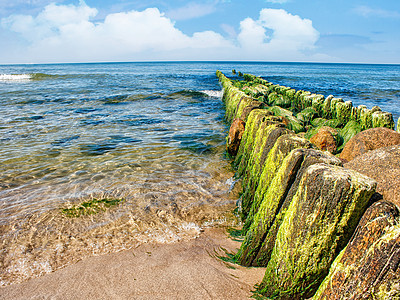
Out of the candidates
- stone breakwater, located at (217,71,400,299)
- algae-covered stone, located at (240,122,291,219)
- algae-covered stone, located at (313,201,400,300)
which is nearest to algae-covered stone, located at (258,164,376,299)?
stone breakwater, located at (217,71,400,299)

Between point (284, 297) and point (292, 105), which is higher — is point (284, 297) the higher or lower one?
the lower one

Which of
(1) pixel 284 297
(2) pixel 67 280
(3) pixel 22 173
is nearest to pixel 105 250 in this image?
(2) pixel 67 280

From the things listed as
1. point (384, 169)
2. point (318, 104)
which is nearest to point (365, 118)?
point (318, 104)

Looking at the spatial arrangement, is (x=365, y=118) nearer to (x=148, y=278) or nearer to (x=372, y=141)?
(x=372, y=141)

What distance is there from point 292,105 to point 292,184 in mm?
9845

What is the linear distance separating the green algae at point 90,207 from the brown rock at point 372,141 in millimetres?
3939

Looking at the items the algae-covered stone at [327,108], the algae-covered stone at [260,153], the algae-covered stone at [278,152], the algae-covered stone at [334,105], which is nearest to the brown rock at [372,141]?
the algae-covered stone at [260,153]

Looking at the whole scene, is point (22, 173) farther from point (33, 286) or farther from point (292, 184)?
point (292, 184)

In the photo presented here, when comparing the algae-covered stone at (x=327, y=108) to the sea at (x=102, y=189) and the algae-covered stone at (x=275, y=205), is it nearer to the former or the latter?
the sea at (x=102, y=189)

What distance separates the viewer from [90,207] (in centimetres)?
426

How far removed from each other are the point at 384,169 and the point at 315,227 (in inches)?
62.9

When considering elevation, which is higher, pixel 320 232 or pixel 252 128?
pixel 252 128

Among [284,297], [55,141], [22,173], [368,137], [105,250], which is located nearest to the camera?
[284,297]

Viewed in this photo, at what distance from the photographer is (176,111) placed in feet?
43.5
